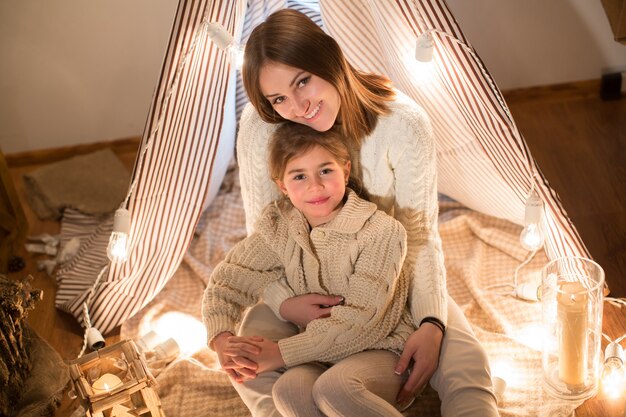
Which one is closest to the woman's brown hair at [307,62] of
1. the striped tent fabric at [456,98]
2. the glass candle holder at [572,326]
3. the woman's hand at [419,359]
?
the striped tent fabric at [456,98]

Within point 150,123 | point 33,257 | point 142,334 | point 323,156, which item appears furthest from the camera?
point 33,257

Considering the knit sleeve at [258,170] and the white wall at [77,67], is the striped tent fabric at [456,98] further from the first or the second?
the white wall at [77,67]

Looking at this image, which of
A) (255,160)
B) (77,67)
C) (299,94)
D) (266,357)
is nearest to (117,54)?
(77,67)

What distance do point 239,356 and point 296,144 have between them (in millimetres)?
530

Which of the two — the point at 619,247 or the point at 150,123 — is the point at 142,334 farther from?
the point at 619,247

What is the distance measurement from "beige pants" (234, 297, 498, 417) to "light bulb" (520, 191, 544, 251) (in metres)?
0.33

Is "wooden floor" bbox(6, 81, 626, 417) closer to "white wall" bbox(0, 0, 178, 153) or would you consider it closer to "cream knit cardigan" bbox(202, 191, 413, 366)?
"white wall" bbox(0, 0, 178, 153)

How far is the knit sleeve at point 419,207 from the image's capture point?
2.12 metres

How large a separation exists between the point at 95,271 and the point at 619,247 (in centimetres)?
170

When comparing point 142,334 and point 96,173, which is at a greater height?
point 96,173

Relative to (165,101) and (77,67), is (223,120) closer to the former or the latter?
(165,101)

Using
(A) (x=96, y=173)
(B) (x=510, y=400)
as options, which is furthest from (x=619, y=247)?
(A) (x=96, y=173)

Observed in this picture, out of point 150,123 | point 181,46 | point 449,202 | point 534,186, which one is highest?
point 181,46

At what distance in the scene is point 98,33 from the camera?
3273 mm
